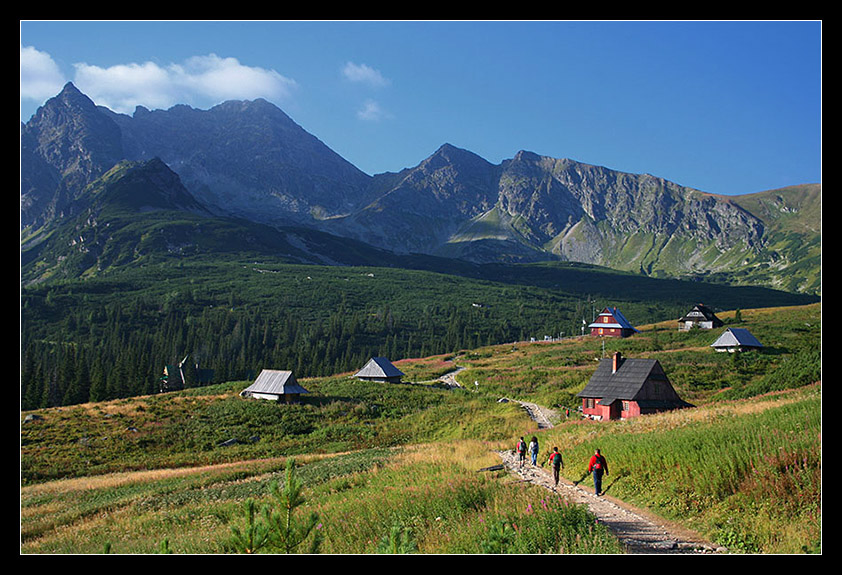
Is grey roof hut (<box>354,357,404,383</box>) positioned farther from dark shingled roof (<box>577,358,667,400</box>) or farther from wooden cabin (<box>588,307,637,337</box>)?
wooden cabin (<box>588,307,637,337</box>)

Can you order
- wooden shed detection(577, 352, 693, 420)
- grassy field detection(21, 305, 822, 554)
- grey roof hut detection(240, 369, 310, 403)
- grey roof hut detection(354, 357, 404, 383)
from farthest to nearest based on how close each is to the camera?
grey roof hut detection(354, 357, 404, 383)
grey roof hut detection(240, 369, 310, 403)
wooden shed detection(577, 352, 693, 420)
grassy field detection(21, 305, 822, 554)

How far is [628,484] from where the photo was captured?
51.8 feet

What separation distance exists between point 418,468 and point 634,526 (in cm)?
1018

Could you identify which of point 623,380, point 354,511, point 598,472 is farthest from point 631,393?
Answer: point 354,511

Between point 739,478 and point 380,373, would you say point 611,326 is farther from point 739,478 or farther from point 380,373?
point 739,478

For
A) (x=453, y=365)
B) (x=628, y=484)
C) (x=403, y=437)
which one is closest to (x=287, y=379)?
(x=403, y=437)

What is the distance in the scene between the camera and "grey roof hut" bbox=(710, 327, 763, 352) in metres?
71.3

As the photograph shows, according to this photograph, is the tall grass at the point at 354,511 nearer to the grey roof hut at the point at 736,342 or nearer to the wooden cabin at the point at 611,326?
the grey roof hut at the point at 736,342

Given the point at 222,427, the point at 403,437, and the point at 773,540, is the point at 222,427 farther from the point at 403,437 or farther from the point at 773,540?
the point at 773,540

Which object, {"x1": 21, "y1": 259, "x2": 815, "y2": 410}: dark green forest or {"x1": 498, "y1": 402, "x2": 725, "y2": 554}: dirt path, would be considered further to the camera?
{"x1": 21, "y1": 259, "x2": 815, "y2": 410}: dark green forest

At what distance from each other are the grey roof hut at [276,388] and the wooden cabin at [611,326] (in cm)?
7526

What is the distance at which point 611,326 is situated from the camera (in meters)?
120

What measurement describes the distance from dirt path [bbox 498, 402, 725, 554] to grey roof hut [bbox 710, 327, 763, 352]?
63520 mm

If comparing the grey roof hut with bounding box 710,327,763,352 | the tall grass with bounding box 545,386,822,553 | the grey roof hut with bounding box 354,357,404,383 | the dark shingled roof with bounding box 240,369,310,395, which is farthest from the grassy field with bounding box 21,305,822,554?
the grey roof hut with bounding box 354,357,404,383
